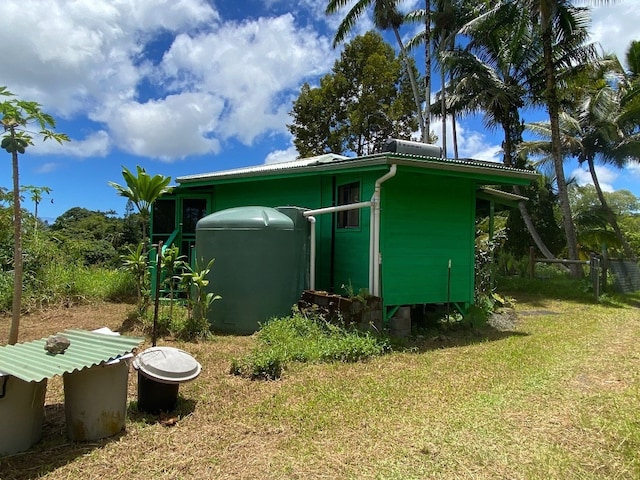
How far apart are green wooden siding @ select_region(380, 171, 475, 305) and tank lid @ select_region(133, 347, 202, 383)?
12.7 feet

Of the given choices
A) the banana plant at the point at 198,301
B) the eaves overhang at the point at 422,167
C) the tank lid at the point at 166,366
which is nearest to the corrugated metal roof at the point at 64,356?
the tank lid at the point at 166,366

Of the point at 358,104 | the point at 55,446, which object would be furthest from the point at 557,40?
the point at 55,446

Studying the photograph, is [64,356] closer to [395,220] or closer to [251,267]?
[251,267]

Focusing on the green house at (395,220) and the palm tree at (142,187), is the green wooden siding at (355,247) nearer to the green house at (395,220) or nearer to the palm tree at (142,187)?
the green house at (395,220)

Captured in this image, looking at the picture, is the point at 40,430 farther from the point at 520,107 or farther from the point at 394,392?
the point at 520,107

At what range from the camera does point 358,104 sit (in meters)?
22.1

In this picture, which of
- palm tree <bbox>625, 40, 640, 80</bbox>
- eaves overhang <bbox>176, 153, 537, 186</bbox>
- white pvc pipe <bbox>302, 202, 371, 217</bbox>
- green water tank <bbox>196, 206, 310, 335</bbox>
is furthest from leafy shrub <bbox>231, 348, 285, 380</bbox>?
palm tree <bbox>625, 40, 640, 80</bbox>

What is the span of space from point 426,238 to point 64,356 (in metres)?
5.73

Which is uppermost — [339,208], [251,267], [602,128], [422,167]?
[602,128]

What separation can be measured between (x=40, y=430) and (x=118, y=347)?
2.57 feet

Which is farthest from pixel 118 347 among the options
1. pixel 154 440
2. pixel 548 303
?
pixel 548 303

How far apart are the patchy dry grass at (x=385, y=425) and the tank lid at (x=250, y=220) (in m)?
2.07

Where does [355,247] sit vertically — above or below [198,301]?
above

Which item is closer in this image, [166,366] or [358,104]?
[166,366]
